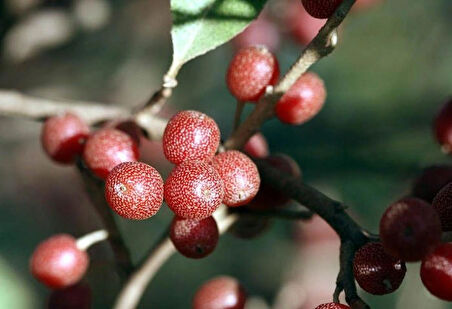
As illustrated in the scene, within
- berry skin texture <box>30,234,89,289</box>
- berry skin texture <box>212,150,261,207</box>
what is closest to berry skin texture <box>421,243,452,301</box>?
berry skin texture <box>212,150,261,207</box>

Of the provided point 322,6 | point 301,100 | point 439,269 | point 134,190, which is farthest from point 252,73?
point 439,269

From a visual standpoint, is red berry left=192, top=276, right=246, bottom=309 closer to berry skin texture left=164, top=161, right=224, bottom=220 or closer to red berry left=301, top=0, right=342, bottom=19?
berry skin texture left=164, top=161, right=224, bottom=220

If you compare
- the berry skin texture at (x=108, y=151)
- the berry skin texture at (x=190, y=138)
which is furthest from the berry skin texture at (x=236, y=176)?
the berry skin texture at (x=108, y=151)

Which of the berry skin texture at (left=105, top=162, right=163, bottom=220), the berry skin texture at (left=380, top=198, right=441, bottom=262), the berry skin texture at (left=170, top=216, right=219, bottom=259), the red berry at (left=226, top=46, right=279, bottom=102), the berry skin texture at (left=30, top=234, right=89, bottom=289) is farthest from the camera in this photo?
the berry skin texture at (left=30, top=234, right=89, bottom=289)

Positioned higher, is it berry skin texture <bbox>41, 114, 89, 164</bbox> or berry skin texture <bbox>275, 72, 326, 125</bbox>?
berry skin texture <bbox>275, 72, 326, 125</bbox>

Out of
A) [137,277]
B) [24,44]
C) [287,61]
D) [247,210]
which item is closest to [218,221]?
[247,210]

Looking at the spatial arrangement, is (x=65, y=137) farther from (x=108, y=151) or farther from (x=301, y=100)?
(x=301, y=100)

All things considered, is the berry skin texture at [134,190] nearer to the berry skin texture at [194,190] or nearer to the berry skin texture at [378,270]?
the berry skin texture at [194,190]
